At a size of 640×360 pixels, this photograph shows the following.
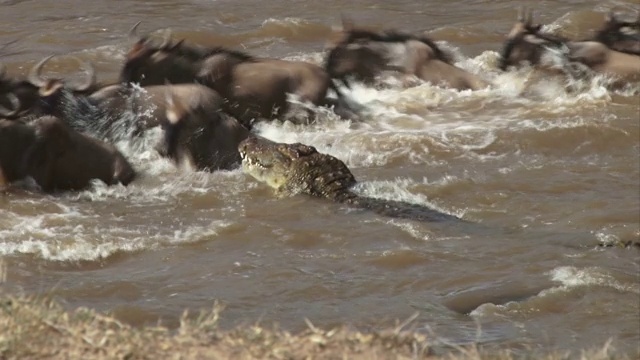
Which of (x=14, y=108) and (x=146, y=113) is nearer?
(x=14, y=108)

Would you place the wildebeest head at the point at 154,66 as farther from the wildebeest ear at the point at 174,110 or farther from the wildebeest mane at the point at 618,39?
the wildebeest mane at the point at 618,39

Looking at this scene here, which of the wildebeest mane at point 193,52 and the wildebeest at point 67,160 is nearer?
the wildebeest at point 67,160

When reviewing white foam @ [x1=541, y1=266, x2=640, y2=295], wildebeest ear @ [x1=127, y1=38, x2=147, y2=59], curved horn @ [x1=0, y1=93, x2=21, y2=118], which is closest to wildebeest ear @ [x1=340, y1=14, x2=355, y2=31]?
wildebeest ear @ [x1=127, y1=38, x2=147, y2=59]

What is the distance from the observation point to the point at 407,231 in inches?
321

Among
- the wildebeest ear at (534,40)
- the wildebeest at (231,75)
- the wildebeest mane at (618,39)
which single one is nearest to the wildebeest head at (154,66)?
the wildebeest at (231,75)

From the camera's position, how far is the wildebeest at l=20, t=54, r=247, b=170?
9.80 metres

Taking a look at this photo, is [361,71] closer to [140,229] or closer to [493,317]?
[140,229]

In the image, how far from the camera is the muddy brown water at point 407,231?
6.71 meters

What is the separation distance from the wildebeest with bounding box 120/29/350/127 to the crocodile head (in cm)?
141

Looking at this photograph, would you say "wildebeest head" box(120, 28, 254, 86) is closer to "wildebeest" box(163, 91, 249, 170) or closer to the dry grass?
"wildebeest" box(163, 91, 249, 170)

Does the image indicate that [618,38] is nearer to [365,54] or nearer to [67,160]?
[365,54]

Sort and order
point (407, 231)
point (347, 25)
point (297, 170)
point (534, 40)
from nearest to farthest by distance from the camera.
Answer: point (407, 231) < point (297, 170) < point (534, 40) < point (347, 25)

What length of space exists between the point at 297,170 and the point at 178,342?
4414mm

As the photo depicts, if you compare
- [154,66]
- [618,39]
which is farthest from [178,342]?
[618,39]
